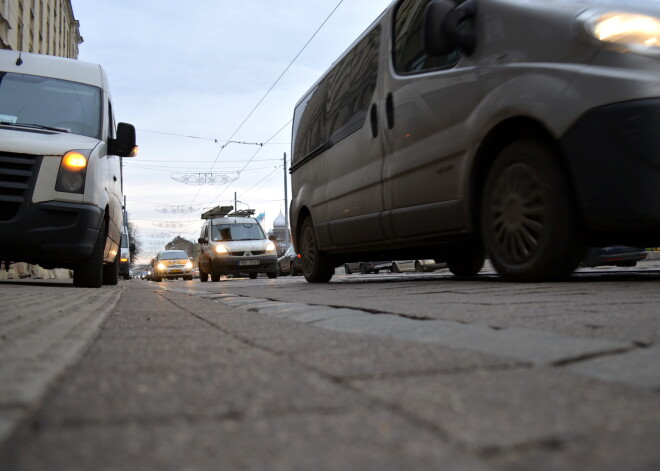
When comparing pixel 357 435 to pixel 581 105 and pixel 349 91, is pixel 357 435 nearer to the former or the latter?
pixel 581 105

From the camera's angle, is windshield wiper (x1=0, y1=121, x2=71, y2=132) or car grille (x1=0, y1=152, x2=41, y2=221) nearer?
car grille (x1=0, y1=152, x2=41, y2=221)

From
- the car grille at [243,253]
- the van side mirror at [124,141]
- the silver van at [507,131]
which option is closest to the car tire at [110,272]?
the van side mirror at [124,141]

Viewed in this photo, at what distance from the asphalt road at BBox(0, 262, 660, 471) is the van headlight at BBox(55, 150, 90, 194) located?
416 cm

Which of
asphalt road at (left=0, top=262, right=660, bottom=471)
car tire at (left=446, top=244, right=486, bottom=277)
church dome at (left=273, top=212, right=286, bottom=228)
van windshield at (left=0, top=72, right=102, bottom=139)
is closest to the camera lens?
asphalt road at (left=0, top=262, right=660, bottom=471)

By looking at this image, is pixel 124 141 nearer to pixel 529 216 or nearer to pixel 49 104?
pixel 49 104

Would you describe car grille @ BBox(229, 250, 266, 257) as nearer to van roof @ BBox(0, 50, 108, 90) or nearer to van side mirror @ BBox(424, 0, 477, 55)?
van roof @ BBox(0, 50, 108, 90)

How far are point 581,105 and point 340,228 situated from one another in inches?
132

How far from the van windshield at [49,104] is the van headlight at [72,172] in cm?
66

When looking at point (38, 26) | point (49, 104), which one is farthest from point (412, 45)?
point (38, 26)

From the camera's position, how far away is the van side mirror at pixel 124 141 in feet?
22.0

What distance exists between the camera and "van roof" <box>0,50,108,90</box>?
6738 mm

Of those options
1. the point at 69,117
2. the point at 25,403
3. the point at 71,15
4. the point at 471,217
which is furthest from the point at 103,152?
the point at 71,15

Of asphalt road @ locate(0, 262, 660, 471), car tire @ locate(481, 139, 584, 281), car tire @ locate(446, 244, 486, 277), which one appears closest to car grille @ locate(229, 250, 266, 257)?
car tire @ locate(446, 244, 486, 277)

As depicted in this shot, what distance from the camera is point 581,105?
11.4 feet
